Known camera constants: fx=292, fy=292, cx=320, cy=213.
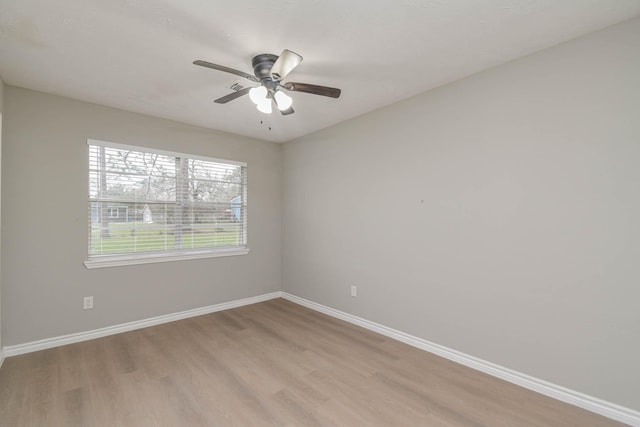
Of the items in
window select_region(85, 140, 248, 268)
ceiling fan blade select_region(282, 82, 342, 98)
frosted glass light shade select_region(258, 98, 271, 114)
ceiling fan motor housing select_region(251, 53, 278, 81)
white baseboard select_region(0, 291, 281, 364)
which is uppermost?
ceiling fan motor housing select_region(251, 53, 278, 81)

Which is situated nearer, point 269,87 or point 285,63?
point 285,63

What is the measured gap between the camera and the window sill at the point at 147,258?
3041 millimetres

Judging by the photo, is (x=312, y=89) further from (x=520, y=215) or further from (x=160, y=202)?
(x=160, y=202)

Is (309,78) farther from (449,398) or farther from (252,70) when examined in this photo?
(449,398)

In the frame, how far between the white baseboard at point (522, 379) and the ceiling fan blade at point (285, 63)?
8.65 ft

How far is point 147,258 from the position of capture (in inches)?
132

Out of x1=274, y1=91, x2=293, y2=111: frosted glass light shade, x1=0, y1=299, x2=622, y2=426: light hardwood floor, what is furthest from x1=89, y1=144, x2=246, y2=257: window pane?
x1=274, y1=91, x2=293, y2=111: frosted glass light shade

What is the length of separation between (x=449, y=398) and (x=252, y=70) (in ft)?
9.46

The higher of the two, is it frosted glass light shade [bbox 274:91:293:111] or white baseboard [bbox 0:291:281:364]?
frosted glass light shade [bbox 274:91:293:111]

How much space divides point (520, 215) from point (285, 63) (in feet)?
6.63

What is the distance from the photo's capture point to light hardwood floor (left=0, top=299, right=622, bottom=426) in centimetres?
186

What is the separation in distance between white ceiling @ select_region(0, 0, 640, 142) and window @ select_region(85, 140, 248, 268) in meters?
0.80

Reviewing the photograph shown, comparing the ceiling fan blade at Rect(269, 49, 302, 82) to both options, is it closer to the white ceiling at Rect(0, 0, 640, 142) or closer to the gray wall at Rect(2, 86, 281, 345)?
the white ceiling at Rect(0, 0, 640, 142)

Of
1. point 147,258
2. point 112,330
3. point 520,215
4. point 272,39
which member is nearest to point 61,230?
point 147,258
